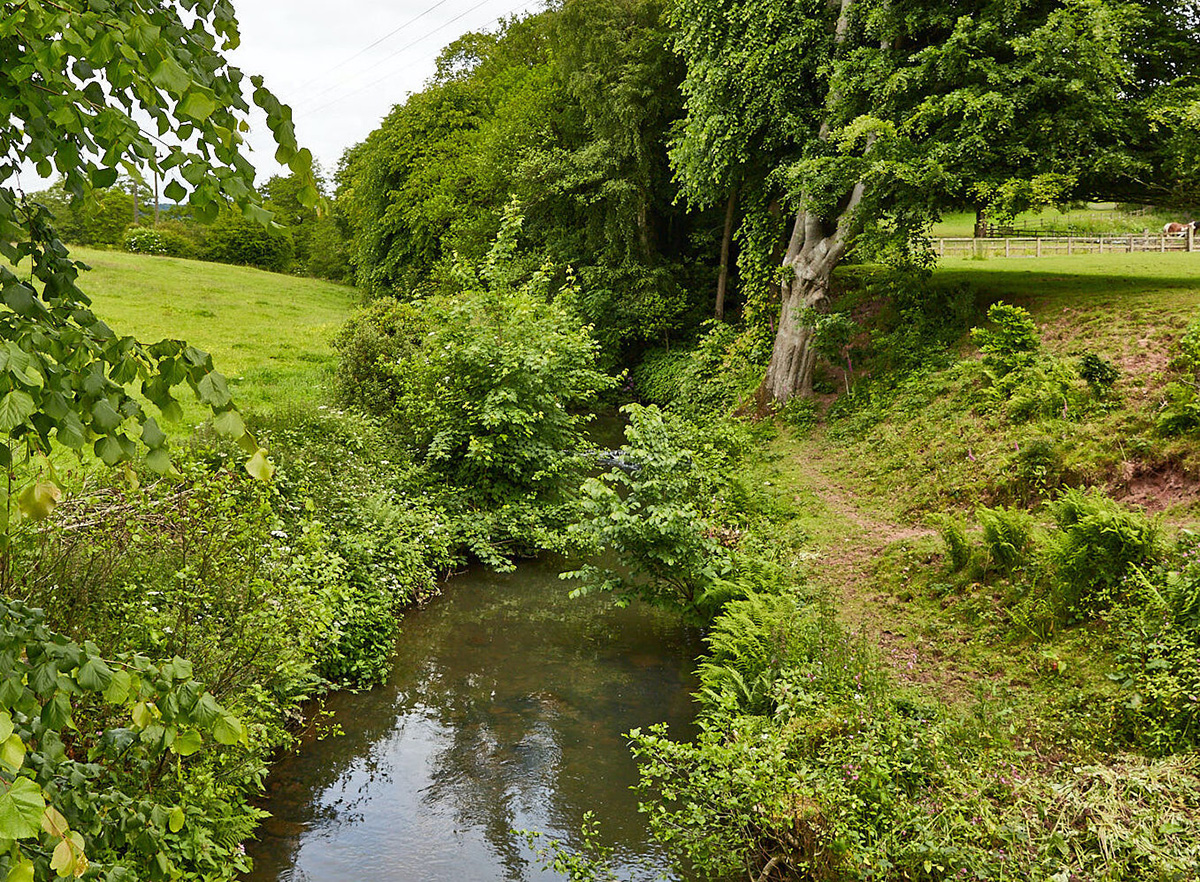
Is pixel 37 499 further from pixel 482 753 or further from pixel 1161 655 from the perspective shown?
pixel 1161 655

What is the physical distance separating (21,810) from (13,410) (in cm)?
73

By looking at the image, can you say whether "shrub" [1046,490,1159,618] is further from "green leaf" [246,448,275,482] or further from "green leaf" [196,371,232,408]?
"green leaf" [196,371,232,408]

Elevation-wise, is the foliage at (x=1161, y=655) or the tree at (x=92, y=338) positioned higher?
the tree at (x=92, y=338)

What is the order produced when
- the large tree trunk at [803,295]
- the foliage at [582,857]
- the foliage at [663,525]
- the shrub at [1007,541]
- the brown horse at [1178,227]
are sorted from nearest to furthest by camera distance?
the foliage at [582,857] → the shrub at [1007,541] → the foliage at [663,525] → the large tree trunk at [803,295] → the brown horse at [1178,227]

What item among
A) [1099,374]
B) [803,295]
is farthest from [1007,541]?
[803,295]

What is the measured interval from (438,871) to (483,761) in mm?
1572

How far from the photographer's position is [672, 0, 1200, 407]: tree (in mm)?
13414

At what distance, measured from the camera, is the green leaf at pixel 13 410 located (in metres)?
1.56

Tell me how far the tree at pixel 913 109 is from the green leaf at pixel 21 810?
14473 millimetres

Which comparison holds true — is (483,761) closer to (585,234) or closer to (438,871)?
(438,871)

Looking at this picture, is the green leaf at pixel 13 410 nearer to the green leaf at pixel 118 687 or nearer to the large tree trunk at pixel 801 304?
the green leaf at pixel 118 687

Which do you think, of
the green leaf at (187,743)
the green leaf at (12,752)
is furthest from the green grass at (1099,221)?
the green leaf at (12,752)

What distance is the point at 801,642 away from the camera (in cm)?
782

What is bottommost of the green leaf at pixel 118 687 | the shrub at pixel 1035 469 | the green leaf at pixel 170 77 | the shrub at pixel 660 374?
the shrub at pixel 1035 469
